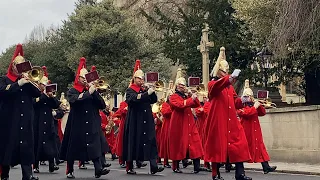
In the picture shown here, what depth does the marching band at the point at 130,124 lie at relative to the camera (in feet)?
34.0

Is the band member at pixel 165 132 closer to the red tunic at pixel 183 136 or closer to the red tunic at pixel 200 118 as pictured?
the red tunic at pixel 183 136

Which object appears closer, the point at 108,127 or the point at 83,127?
the point at 83,127

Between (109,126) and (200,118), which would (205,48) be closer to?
(109,126)

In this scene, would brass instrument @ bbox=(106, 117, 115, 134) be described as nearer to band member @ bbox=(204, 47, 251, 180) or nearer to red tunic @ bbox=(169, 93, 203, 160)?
red tunic @ bbox=(169, 93, 203, 160)

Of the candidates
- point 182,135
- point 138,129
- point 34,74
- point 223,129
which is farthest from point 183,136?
point 34,74

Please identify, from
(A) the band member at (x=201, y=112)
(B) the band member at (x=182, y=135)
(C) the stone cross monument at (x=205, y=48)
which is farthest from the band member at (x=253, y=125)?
(C) the stone cross monument at (x=205, y=48)

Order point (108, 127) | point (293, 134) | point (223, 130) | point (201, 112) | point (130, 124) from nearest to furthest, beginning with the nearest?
point (223, 130) < point (130, 124) < point (201, 112) < point (293, 134) < point (108, 127)

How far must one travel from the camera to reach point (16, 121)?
412 inches

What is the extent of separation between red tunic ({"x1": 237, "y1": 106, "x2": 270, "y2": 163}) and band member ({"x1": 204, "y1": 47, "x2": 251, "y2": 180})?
3062 millimetres

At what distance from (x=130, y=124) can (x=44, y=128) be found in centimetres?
214

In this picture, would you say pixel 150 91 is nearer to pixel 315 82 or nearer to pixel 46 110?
pixel 46 110

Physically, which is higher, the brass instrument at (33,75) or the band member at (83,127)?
the brass instrument at (33,75)

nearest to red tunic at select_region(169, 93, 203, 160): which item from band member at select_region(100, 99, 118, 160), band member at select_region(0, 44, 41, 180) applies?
band member at select_region(0, 44, 41, 180)

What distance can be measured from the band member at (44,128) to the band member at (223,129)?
4.45 metres
